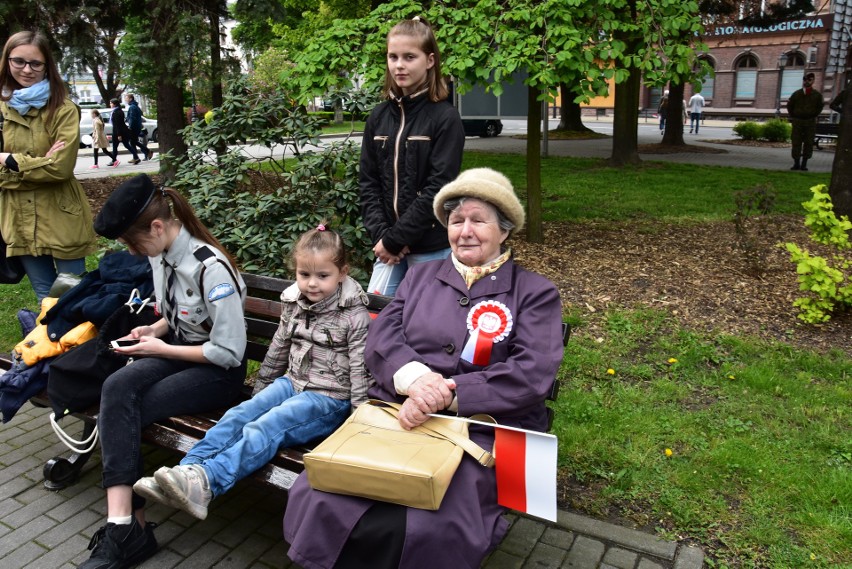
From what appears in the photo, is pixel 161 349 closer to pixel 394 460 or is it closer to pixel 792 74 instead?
pixel 394 460

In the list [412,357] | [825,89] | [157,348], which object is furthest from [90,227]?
[825,89]

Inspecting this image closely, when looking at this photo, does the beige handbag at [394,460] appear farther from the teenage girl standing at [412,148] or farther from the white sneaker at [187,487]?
the teenage girl standing at [412,148]

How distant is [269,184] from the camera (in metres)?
5.86

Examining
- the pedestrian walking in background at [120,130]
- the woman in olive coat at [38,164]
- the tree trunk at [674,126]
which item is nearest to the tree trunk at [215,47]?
the woman in olive coat at [38,164]

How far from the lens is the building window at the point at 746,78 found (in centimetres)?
4750

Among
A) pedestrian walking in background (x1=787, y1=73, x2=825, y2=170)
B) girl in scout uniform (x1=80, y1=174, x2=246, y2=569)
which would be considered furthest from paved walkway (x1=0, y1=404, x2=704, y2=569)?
pedestrian walking in background (x1=787, y1=73, x2=825, y2=170)

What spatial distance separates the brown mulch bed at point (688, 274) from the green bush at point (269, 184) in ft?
6.88

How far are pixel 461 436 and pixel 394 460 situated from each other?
0.30 meters

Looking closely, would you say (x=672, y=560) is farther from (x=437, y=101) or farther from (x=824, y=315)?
(x=824, y=315)

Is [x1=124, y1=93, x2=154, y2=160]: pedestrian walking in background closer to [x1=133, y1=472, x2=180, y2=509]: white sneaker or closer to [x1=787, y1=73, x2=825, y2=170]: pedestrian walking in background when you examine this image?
[x1=787, y1=73, x2=825, y2=170]: pedestrian walking in background

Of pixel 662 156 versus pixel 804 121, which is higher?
pixel 804 121

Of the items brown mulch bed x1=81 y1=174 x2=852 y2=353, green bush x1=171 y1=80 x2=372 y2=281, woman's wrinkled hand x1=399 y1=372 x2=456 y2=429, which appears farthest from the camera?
brown mulch bed x1=81 y1=174 x2=852 y2=353

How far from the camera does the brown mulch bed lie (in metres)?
5.47

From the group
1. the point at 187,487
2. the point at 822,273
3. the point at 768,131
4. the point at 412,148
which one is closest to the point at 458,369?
the point at 187,487
